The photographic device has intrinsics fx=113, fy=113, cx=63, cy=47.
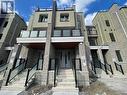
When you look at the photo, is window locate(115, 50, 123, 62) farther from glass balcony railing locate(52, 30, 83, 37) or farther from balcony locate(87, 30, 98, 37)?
glass balcony railing locate(52, 30, 83, 37)

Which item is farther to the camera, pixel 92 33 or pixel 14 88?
pixel 92 33

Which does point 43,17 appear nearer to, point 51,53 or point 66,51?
point 66,51

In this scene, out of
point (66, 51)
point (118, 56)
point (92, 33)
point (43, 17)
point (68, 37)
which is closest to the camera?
point (68, 37)

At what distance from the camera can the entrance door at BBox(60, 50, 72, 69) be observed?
14352 millimetres

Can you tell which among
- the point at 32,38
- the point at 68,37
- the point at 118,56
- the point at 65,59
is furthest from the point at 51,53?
the point at 118,56

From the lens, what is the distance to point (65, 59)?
14594mm

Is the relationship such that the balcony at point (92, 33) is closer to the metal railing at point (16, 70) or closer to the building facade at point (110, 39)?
the building facade at point (110, 39)

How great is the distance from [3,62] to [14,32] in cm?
527

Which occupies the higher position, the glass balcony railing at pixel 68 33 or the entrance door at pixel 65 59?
the glass balcony railing at pixel 68 33

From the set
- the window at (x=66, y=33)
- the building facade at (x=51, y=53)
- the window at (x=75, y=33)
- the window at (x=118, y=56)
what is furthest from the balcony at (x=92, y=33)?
the window at (x=66, y=33)

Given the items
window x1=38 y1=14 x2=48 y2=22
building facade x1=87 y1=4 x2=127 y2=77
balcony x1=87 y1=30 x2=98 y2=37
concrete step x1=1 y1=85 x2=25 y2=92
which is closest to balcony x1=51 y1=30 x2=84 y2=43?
building facade x1=87 y1=4 x2=127 y2=77

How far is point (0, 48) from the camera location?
14938 millimetres

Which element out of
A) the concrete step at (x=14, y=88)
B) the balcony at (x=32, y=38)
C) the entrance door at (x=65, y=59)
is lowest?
the concrete step at (x=14, y=88)

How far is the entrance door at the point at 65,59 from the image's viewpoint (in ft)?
47.1
